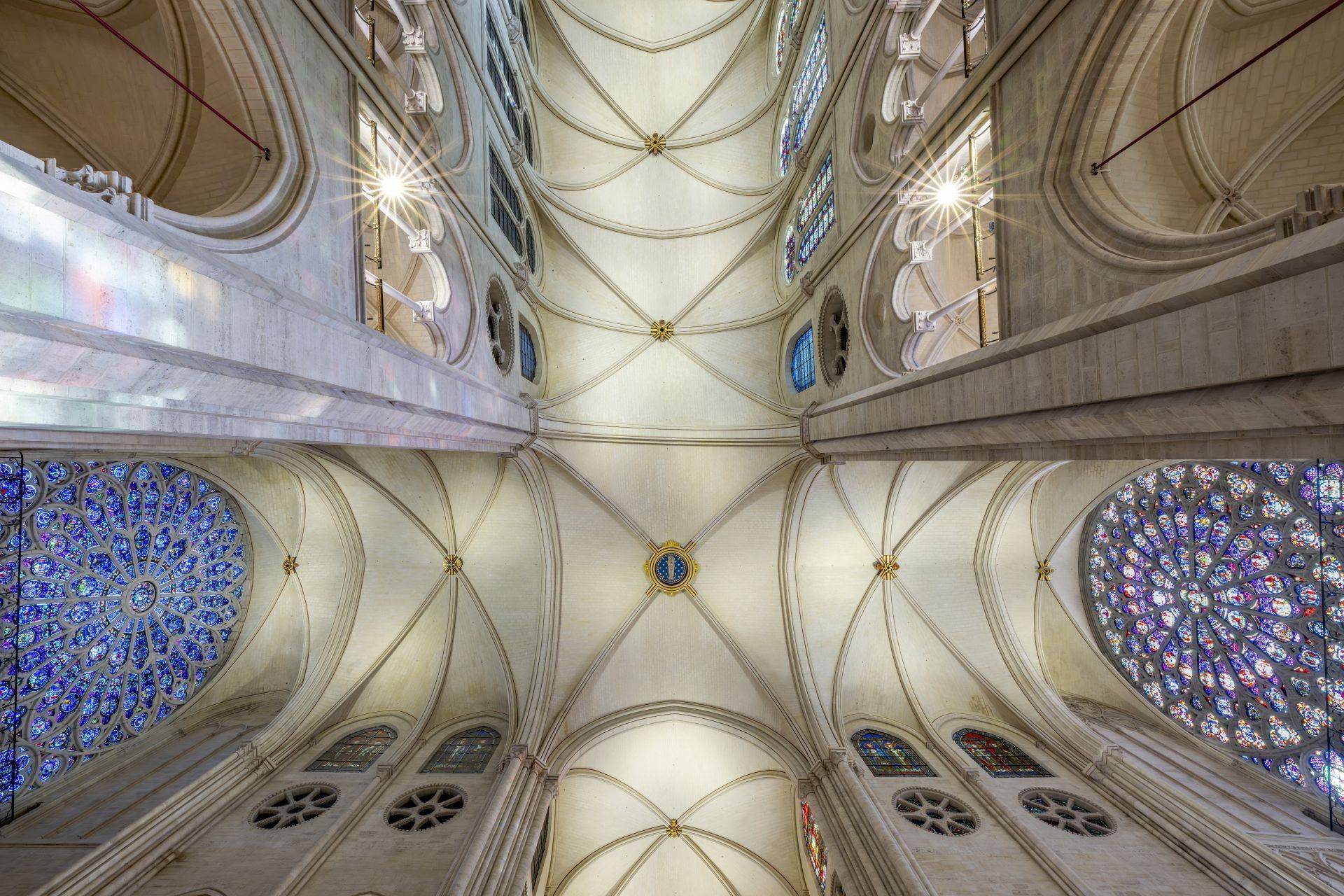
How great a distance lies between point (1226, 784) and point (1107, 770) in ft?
5.57

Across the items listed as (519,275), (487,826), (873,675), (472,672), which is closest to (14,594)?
(472,672)

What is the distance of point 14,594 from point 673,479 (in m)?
12.8

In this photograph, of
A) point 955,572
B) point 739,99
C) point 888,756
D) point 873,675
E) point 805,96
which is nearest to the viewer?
point 888,756

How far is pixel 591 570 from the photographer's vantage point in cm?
1466

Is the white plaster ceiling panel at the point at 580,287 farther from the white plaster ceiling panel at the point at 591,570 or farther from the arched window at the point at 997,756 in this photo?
the arched window at the point at 997,756

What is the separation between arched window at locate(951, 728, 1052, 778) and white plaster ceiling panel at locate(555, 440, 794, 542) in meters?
6.51

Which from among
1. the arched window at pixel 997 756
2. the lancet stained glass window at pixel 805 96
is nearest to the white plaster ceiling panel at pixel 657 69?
the lancet stained glass window at pixel 805 96

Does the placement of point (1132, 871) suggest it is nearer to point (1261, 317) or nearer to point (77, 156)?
point (1261, 317)

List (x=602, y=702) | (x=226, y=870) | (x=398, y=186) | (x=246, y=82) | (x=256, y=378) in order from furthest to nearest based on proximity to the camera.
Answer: (x=602, y=702) < (x=226, y=870) < (x=398, y=186) < (x=246, y=82) < (x=256, y=378)

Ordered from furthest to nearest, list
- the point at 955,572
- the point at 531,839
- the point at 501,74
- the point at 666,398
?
the point at 666,398
the point at 955,572
the point at 501,74
the point at 531,839

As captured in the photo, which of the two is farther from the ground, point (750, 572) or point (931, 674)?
point (750, 572)

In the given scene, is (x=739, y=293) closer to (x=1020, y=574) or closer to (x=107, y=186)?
(x=1020, y=574)

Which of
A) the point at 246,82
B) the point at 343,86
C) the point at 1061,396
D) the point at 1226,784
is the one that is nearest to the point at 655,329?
the point at 343,86

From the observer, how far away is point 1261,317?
2.97m
